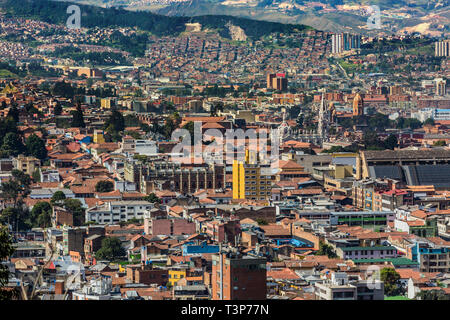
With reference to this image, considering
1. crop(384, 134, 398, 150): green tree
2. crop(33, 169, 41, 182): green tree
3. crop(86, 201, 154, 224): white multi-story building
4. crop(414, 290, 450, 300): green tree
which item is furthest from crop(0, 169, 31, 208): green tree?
crop(384, 134, 398, 150): green tree

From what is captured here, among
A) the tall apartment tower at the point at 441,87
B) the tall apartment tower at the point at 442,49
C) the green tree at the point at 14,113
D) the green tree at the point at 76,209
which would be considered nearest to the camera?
the green tree at the point at 76,209

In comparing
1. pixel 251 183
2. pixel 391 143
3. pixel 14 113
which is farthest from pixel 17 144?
pixel 391 143

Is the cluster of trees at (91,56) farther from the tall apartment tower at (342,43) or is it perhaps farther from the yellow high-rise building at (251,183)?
the yellow high-rise building at (251,183)

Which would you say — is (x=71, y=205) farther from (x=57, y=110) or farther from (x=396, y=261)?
(x=57, y=110)

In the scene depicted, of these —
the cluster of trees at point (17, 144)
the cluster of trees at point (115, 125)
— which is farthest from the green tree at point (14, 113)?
the cluster of trees at point (115, 125)

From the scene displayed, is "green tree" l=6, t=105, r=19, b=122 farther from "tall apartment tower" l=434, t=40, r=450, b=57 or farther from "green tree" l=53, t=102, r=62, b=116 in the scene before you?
"tall apartment tower" l=434, t=40, r=450, b=57
